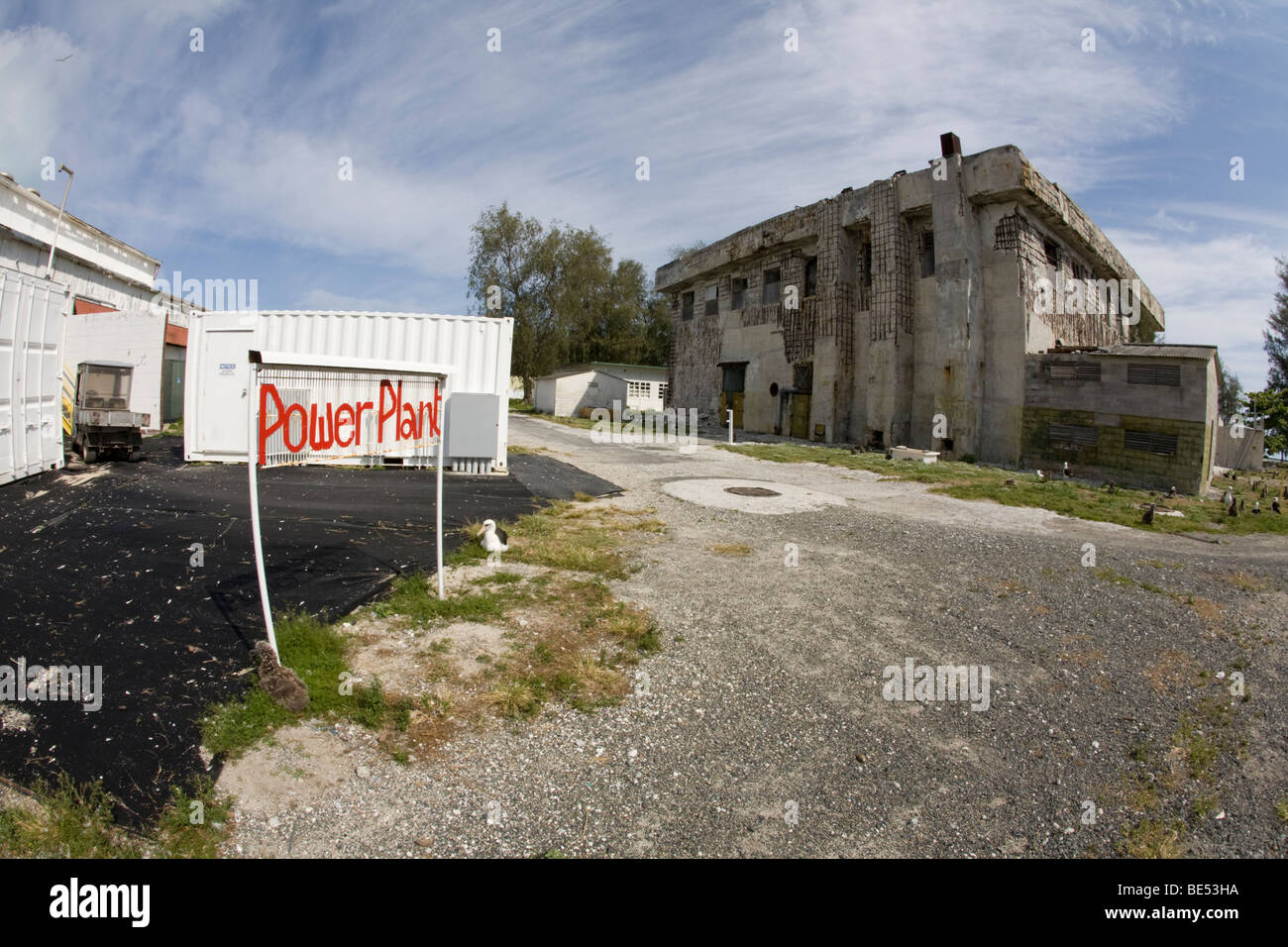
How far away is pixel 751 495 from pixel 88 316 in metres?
20.0

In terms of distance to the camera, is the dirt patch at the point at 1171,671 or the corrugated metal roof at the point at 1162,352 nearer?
the dirt patch at the point at 1171,671

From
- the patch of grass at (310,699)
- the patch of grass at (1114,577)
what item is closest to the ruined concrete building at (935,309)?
the patch of grass at (1114,577)

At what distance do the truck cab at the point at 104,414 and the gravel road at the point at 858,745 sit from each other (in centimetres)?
1161

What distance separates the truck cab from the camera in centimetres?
1158

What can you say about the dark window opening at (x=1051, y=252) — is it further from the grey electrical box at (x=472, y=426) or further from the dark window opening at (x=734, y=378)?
the grey electrical box at (x=472, y=426)

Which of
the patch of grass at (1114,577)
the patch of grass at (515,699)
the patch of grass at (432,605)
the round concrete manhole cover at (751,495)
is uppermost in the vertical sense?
the round concrete manhole cover at (751,495)

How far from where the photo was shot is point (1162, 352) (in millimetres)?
15242

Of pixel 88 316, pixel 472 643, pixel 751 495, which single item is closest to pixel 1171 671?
pixel 472 643

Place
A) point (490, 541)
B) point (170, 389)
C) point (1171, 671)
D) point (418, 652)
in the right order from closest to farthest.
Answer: point (418, 652)
point (1171, 671)
point (490, 541)
point (170, 389)

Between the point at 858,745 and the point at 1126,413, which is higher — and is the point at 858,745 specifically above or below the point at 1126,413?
below

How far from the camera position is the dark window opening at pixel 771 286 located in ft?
83.3

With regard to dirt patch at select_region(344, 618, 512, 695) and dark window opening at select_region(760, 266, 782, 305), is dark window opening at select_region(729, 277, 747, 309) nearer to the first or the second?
dark window opening at select_region(760, 266, 782, 305)

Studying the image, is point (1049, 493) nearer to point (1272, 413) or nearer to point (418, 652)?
point (418, 652)

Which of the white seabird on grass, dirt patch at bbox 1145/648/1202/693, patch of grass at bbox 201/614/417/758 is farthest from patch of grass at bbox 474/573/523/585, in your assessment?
dirt patch at bbox 1145/648/1202/693
